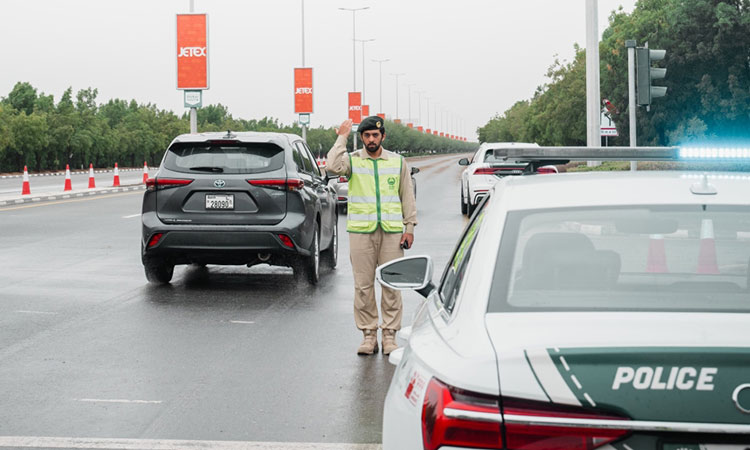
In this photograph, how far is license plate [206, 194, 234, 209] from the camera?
37.6ft

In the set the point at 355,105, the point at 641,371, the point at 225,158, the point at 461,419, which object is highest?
the point at 355,105

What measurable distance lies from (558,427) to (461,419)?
0.24m

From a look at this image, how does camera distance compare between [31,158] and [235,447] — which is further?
[31,158]

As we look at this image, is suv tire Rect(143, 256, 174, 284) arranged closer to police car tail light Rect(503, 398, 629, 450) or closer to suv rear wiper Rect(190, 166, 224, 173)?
suv rear wiper Rect(190, 166, 224, 173)

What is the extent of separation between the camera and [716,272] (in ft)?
12.3

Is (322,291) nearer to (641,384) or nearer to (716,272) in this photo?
(716,272)

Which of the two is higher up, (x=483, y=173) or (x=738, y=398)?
(x=483, y=173)

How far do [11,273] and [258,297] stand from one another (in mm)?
4001

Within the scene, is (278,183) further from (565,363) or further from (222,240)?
(565,363)

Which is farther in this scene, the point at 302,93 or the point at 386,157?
the point at 302,93

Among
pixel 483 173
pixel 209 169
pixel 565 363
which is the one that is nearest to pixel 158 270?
pixel 209 169

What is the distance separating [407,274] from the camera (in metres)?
4.72

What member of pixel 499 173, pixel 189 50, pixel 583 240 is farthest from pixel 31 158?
pixel 583 240

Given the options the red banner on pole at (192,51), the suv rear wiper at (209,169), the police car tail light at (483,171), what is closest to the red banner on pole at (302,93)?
the red banner on pole at (192,51)
